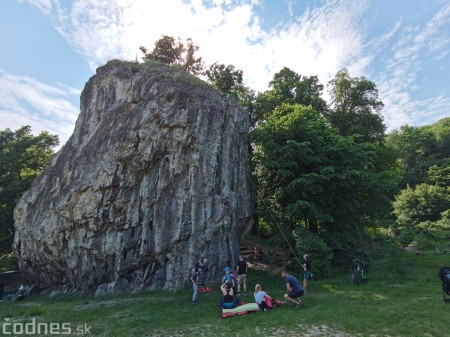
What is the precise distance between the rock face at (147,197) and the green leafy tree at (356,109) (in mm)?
14551

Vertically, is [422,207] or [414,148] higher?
[414,148]

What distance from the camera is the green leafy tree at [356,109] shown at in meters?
32.5

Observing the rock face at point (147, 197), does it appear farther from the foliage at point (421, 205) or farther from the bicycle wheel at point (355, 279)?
the foliage at point (421, 205)

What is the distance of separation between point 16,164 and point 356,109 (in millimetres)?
38059

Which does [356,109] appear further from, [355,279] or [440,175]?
[355,279]

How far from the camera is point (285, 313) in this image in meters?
10.6

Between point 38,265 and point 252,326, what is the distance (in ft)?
65.8

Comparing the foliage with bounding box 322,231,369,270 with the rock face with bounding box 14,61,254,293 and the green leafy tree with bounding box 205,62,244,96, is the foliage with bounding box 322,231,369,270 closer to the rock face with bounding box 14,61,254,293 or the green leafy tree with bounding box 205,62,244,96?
the rock face with bounding box 14,61,254,293

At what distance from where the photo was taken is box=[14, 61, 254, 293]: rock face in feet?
59.2

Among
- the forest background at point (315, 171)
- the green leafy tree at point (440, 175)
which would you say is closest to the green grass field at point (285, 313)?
the forest background at point (315, 171)

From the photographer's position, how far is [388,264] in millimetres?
19281

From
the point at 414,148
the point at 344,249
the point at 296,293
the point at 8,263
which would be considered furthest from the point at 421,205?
the point at 8,263

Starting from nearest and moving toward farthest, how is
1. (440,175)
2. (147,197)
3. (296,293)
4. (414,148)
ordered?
(296,293), (147,197), (440,175), (414,148)

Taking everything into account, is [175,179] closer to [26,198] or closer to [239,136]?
[239,136]
